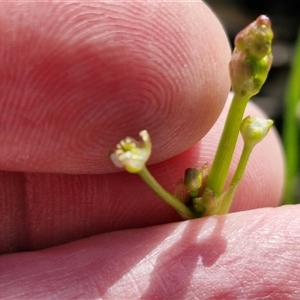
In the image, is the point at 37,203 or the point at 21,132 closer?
the point at 21,132

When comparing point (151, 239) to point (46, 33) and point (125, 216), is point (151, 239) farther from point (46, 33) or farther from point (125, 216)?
point (46, 33)

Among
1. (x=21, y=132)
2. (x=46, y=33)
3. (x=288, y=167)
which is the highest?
(x=46, y=33)

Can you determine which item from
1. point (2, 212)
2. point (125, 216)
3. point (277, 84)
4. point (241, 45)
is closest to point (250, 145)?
point (241, 45)

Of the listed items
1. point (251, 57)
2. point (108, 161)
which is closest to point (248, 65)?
point (251, 57)

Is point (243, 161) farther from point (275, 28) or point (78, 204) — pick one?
point (275, 28)

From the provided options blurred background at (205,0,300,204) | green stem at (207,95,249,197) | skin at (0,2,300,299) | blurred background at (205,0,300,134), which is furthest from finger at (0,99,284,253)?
blurred background at (205,0,300,134)

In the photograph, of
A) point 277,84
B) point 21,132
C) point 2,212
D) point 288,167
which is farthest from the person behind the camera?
point 277,84
